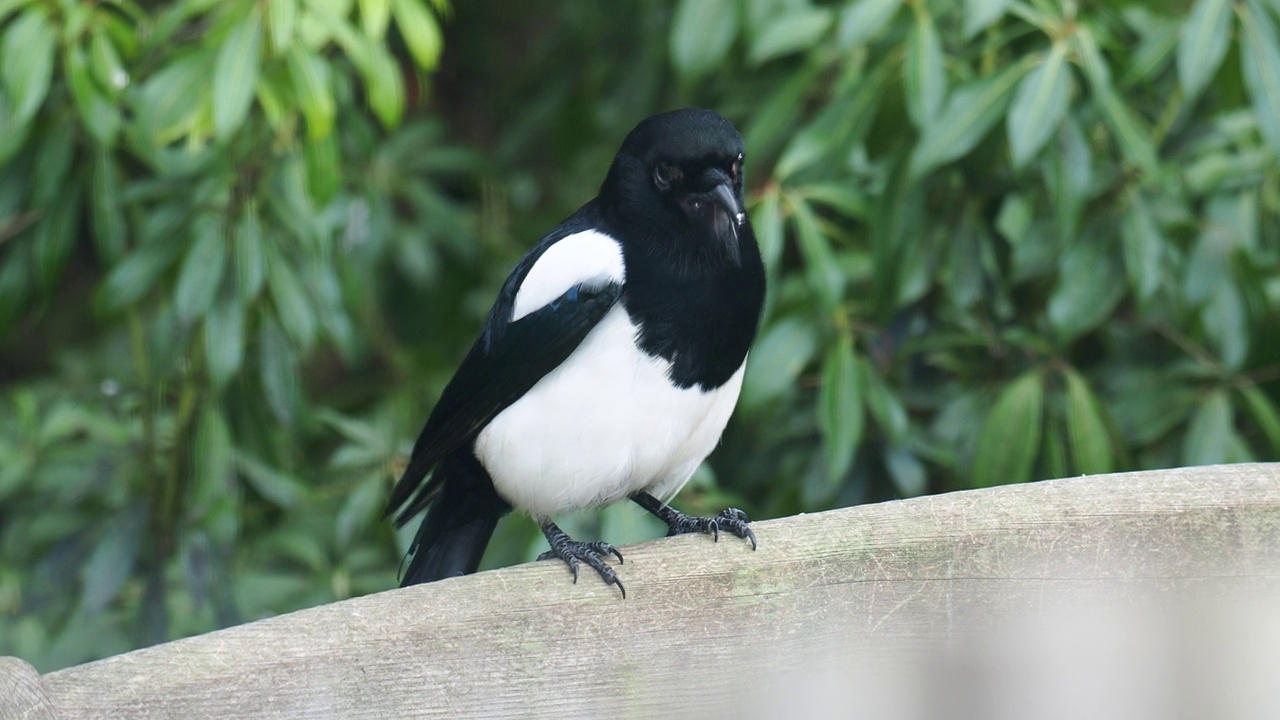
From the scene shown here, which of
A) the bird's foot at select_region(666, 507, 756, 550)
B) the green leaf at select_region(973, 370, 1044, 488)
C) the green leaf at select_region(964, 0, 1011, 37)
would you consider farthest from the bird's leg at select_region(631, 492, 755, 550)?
the green leaf at select_region(964, 0, 1011, 37)

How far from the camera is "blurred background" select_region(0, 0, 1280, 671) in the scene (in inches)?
77.7

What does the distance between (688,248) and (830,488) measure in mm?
660

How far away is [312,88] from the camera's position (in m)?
1.80

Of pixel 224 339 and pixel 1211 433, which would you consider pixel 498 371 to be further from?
pixel 1211 433

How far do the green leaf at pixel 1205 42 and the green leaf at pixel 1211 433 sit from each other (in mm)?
459

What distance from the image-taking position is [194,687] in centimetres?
128

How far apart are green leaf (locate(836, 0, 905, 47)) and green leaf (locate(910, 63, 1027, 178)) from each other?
15 cm

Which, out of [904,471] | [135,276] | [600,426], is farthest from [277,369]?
[904,471]

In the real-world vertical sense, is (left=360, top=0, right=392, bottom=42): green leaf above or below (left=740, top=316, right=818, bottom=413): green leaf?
above

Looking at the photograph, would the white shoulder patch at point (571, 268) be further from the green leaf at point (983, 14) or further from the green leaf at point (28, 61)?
the green leaf at point (28, 61)

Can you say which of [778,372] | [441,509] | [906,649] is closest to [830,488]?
[778,372]

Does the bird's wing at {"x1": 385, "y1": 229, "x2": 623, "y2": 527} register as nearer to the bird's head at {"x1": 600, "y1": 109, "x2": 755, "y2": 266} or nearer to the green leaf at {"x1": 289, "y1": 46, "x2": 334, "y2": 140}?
the bird's head at {"x1": 600, "y1": 109, "x2": 755, "y2": 266}

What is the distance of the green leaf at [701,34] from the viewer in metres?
2.25

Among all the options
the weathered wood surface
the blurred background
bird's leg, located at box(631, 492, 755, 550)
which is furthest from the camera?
the blurred background
